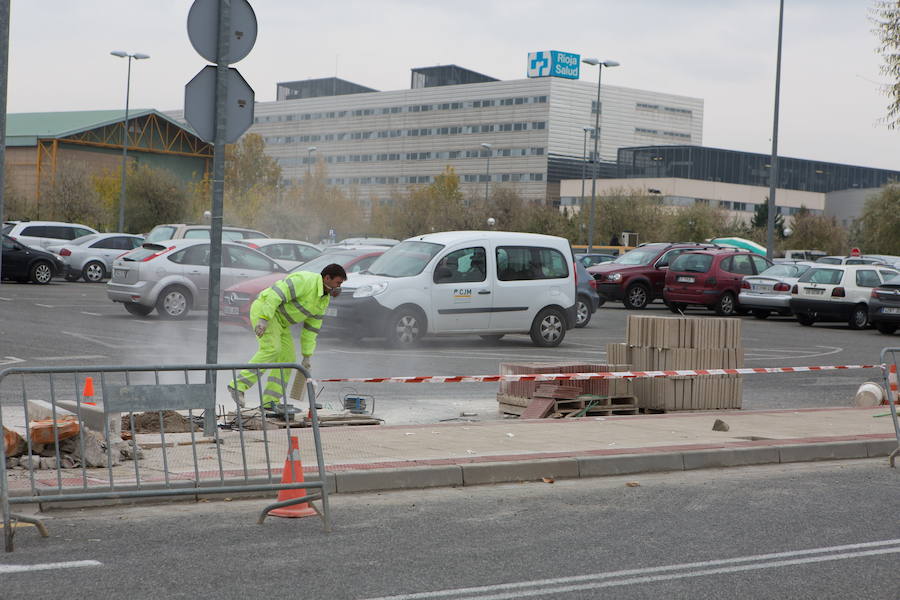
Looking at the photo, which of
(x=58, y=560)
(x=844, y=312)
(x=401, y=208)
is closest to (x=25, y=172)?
(x=401, y=208)

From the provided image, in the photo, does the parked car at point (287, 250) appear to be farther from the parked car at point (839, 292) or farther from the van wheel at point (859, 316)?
the van wheel at point (859, 316)

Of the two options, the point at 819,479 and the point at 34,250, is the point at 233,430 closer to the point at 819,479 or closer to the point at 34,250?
the point at 819,479

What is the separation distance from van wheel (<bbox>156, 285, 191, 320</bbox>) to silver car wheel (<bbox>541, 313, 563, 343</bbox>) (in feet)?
22.9

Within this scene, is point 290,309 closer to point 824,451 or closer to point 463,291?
point 824,451

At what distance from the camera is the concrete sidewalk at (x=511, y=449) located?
805 cm

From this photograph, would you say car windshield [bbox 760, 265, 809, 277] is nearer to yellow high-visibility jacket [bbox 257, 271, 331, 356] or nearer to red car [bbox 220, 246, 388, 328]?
red car [bbox 220, 246, 388, 328]

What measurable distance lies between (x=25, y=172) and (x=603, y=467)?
79.6 m

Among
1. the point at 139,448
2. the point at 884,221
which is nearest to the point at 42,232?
the point at 139,448

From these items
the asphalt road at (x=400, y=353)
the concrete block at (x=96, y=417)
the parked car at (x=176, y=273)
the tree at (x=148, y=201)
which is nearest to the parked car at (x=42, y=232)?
the asphalt road at (x=400, y=353)

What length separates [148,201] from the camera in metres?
73.8

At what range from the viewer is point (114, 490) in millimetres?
6812

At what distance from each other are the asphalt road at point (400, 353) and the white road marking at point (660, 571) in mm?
4999

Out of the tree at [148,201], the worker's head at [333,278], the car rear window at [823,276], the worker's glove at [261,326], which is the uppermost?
the tree at [148,201]

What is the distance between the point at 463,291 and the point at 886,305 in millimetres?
11993
